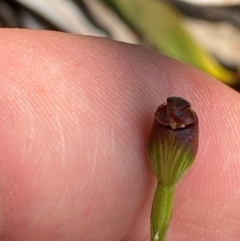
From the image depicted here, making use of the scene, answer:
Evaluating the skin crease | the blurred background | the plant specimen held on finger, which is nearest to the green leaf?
the blurred background

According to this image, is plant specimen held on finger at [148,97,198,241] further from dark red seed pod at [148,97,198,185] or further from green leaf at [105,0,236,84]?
green leaf at [105,0,236,84]

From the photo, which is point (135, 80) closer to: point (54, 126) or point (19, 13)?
point (54, 126)

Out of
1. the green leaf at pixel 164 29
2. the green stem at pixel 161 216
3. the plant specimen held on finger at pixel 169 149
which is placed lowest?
the green stem at pixel 161 216

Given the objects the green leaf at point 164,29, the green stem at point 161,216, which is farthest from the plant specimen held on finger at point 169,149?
the green leaf at point 164,29

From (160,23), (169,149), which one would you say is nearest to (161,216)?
(169,149)

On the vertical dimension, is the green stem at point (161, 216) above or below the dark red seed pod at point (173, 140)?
below

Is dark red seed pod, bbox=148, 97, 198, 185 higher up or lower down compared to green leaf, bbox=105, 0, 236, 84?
lower down

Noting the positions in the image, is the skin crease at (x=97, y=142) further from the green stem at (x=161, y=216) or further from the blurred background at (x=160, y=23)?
the blurred background at (x=160, y=23)
